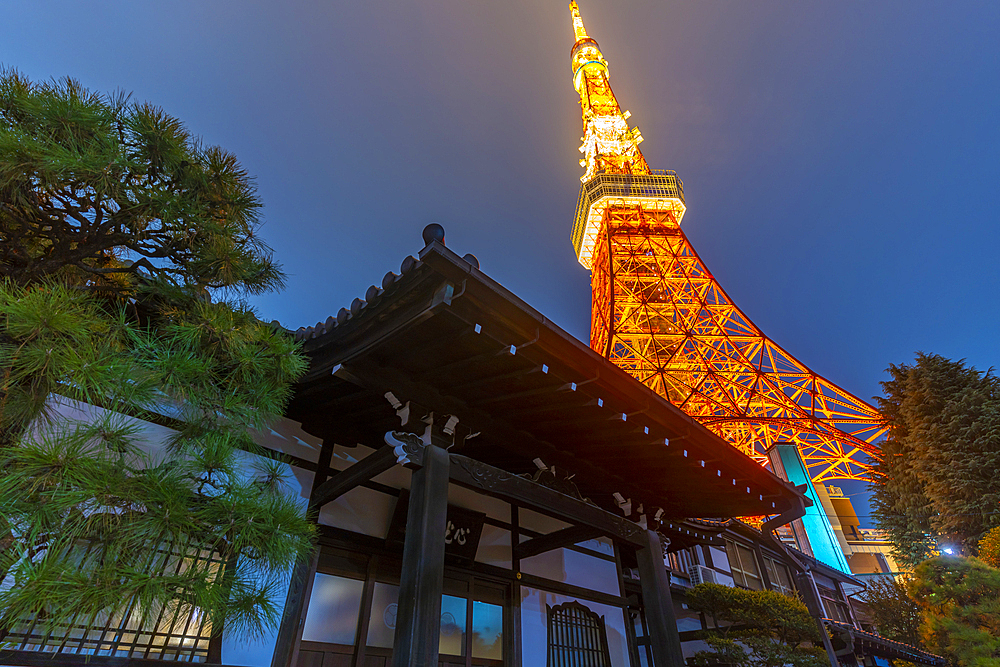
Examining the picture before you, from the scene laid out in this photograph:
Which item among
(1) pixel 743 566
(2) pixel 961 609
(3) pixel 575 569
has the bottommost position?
(2) pixel 961 609

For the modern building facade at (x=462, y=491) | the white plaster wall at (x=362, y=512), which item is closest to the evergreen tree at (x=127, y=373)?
the modern building facade at (x=462, y=491)

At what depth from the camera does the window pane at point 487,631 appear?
5.54 meters

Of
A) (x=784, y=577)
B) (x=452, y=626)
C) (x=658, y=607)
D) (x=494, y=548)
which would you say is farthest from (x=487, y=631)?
(x=784, y=577)

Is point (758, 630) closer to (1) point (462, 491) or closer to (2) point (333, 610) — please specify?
(1) point (462, 491)

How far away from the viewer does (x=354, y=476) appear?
4.32 meters

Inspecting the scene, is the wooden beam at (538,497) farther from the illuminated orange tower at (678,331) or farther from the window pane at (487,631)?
the illuminated orange tower at (678,331)

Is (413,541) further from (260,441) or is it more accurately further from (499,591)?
(499,591)

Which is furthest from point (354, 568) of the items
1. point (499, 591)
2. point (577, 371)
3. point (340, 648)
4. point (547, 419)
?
point (577, 371)

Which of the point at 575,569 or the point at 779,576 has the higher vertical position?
the point at 779,576

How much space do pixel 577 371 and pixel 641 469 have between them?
2.49 m

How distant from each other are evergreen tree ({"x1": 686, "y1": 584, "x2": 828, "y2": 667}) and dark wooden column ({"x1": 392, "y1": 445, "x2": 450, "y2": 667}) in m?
5.87

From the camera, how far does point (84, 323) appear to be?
2189 mm

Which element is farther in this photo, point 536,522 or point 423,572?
point 536,522

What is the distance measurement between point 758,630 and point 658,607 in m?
3.66
